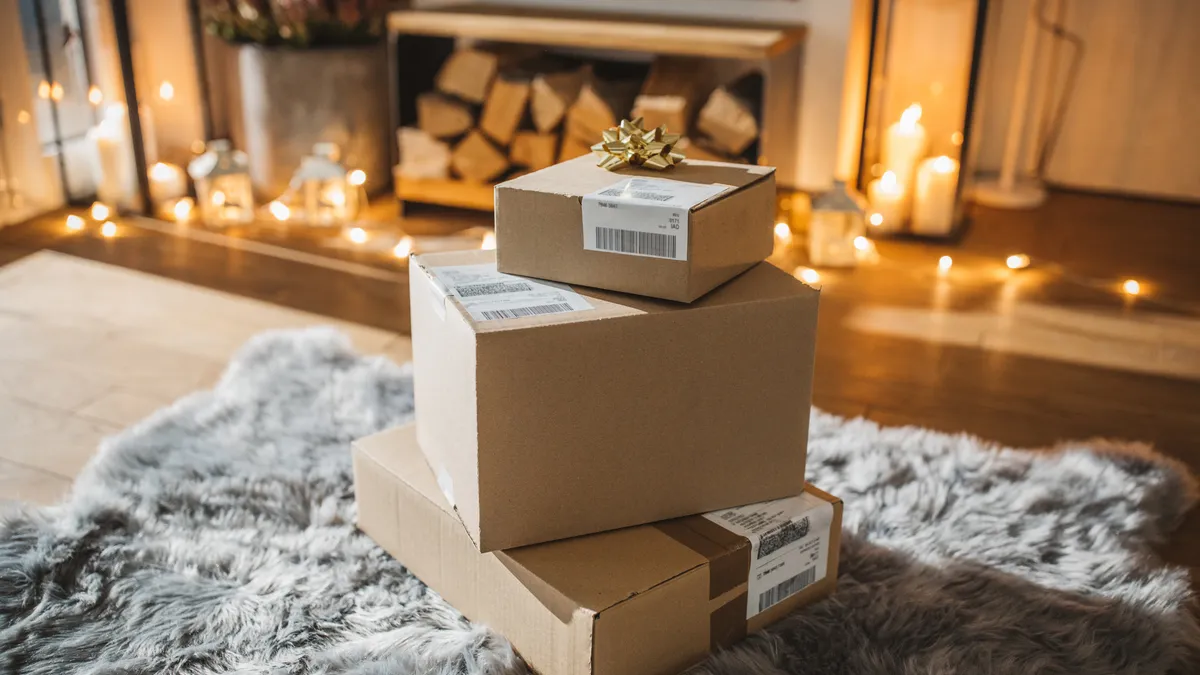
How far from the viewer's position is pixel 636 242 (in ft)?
3.90

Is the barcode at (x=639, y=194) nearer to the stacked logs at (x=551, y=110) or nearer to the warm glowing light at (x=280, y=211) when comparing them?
the stacked logs at (x=551, y=110)

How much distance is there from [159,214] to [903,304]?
1852 mm

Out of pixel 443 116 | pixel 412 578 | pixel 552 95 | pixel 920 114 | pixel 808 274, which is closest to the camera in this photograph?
pixel 412 578

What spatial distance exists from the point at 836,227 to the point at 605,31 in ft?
2.25

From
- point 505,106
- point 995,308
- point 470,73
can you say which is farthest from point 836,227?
point 470,73

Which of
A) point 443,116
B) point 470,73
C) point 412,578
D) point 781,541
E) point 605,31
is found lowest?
point 412,578

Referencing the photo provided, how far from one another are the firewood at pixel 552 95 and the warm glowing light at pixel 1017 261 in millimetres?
1077

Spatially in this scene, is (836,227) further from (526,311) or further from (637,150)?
(526,311)

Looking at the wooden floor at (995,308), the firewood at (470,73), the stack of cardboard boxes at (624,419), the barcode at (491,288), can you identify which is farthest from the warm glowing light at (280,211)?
the barcode at (491,288)

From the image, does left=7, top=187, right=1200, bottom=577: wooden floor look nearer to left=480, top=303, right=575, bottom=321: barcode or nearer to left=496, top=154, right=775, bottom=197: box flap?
left=496, top=154, right=775, bottom=197: box flap

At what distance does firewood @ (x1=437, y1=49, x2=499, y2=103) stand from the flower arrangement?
27cm

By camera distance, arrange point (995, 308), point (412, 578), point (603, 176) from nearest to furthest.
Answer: point (603, 176)
point (412, 578)
point (995, 308)

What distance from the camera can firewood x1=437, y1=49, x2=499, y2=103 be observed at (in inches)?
108

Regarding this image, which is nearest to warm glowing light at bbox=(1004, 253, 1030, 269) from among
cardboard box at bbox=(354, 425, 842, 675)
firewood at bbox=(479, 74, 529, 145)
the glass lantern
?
the glass lantern
